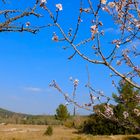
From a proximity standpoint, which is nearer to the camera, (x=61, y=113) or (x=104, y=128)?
(x=104, y=128)

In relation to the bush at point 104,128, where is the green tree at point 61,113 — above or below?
above

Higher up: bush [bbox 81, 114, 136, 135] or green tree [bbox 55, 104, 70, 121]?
green tree [bbox 55, 104, 70, 121]

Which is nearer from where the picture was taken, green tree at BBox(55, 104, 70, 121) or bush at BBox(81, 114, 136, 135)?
bush at BBox(81, 114, 136, 135)

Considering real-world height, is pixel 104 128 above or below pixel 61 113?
below

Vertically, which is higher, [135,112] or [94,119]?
[94,119]

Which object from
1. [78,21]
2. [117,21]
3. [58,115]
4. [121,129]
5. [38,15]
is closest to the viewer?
[78,21]

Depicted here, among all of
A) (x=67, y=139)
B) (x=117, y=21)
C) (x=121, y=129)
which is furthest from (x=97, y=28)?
(x=121, y=129)

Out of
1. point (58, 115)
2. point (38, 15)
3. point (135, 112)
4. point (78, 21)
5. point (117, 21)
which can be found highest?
point (58, 115)

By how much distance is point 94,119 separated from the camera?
1357 inches

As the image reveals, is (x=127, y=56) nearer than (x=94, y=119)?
Yes

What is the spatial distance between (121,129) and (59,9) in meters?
29.3

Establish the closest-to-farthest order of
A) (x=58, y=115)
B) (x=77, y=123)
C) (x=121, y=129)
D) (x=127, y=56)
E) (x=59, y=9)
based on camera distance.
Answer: (x=59, y=9)
(x=127, y=56)
(x=121, y=129)
(x=77, y=123)
(x=58, y=115)

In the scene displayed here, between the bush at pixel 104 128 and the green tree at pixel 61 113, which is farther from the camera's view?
the green tree at pixel 61 113

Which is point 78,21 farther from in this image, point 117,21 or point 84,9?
point 117,21
